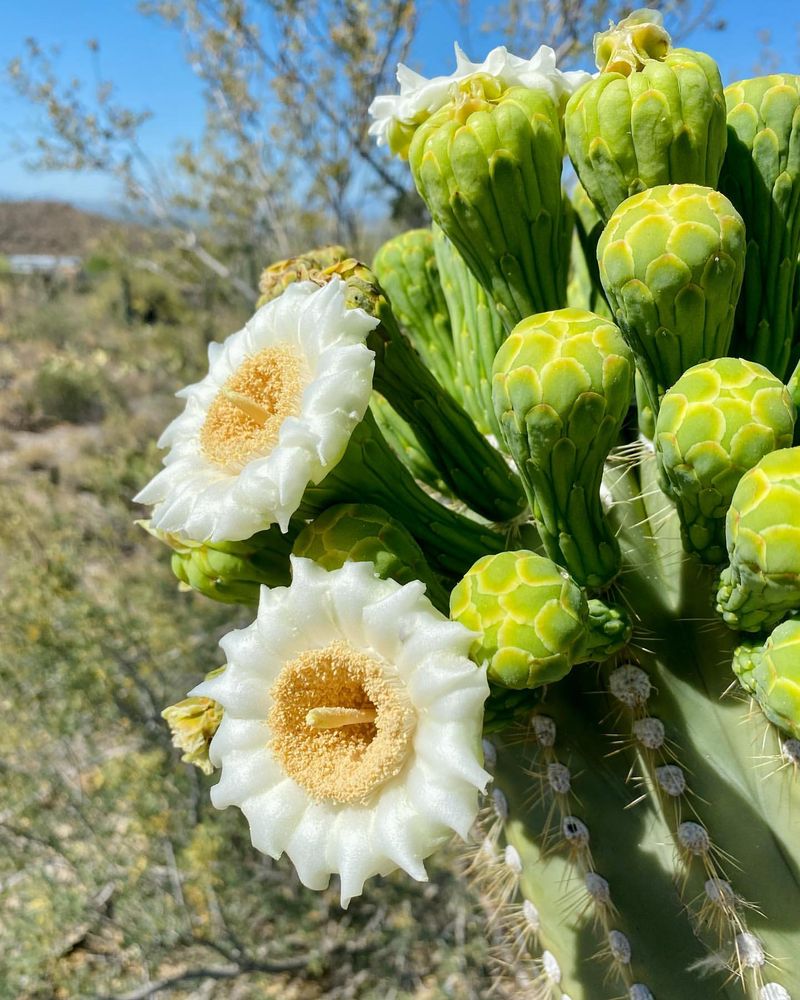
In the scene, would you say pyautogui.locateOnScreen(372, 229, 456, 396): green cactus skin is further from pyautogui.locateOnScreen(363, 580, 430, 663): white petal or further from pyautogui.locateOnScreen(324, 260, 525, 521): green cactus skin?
pyautogui.locateOnScreen(363, 580, 430, 663): white petal

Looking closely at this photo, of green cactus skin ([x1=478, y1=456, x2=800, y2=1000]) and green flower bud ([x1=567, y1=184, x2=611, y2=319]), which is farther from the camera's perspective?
green flower bud ([x1=567, y1=184, x2=611, y2=319])

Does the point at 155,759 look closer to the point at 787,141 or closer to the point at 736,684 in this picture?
the point at 736,684

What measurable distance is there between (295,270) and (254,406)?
1.11ft

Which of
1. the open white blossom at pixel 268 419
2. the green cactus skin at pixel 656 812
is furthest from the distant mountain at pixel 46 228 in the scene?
the green cactus skin at pixel 656 812

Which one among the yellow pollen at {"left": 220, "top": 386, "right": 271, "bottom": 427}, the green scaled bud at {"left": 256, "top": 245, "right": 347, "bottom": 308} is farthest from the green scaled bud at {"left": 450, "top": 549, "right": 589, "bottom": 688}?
the green scaled bud at {"left": 256, "top": 245, "right": 347, "bottom": 308}

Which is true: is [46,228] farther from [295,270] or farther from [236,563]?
[236,563]

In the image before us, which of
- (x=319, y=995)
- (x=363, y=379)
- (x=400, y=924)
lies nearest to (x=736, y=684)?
(x=363, y=379)

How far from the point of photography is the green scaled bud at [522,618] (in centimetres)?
75

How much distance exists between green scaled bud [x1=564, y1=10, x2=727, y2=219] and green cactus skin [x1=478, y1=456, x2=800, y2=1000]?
1.39 ft

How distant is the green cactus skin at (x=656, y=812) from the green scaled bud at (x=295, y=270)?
0.57 meters

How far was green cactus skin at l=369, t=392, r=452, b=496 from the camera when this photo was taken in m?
1.34

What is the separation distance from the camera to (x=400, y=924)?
339cm

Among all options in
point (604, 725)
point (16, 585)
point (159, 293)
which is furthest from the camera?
point (159, 293)

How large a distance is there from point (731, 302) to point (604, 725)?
0.60 m
